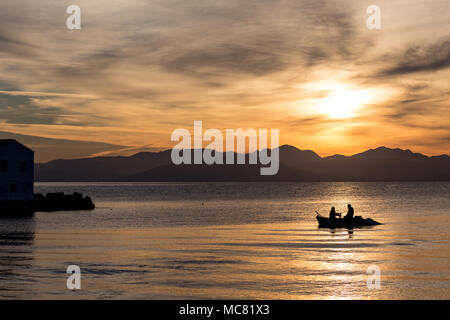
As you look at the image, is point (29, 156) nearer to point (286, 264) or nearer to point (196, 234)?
point (196, 234)

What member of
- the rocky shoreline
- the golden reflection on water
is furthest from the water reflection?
the rocky shoreline

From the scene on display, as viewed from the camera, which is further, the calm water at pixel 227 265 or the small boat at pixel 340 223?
the small boat at pixel 340 223

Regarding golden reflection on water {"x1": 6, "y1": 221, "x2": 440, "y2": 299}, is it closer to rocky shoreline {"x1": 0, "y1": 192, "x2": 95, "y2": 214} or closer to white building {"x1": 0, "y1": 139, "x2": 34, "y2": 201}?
rocky shoreline {"x1": 0, "y1": 192, "x2": 95, "y2": 214}

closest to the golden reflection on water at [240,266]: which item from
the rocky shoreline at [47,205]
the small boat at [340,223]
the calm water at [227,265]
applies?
the calm water at [227,265]

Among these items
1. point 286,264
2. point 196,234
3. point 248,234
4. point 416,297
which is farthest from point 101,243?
point 416,297

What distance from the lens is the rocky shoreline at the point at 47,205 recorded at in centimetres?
8350

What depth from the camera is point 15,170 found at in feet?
278

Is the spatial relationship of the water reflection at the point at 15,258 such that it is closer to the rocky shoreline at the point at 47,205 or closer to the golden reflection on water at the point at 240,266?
the golden reflection on water at the point at 240,266

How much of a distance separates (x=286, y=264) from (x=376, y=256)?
296 inches

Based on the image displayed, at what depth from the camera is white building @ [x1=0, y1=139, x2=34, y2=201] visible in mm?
83688

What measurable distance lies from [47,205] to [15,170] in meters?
11.0

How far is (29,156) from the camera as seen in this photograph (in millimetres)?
87375

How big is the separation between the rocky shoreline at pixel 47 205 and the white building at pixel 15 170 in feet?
5.32

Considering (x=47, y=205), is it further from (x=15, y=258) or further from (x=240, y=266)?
(x=240, y=266)
